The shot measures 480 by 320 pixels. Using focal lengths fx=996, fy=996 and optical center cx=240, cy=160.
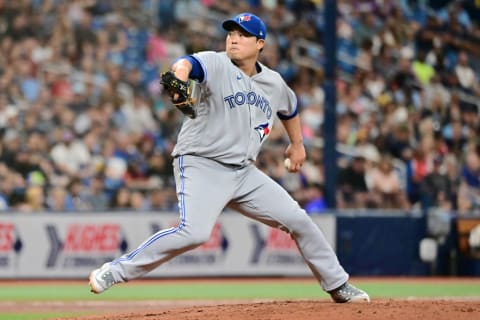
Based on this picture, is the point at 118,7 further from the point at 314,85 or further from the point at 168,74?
the point at 168,74

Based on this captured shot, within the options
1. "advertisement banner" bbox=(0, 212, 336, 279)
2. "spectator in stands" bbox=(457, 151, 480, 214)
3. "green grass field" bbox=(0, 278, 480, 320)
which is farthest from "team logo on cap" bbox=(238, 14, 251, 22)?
"spectator in stands" bbox=(457, 151, 480, 214)

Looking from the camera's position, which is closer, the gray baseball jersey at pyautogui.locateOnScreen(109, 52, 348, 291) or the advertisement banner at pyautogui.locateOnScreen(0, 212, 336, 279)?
the gray baseball jersey at pyautogui.locateOnScreen(109, 52, 348, 291)

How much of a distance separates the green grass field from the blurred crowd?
1436mm

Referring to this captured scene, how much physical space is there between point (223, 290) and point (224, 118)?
5.36 m

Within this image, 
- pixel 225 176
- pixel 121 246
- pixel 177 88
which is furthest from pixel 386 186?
pixel 177 88

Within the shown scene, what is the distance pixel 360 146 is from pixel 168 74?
974 cm

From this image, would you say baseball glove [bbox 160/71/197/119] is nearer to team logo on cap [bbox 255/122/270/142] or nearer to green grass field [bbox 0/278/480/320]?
team logo on cap [bbox 255/122/270/142]

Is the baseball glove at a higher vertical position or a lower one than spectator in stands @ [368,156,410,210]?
higher

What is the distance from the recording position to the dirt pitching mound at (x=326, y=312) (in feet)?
20.6

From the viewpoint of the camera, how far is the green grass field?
10547mm

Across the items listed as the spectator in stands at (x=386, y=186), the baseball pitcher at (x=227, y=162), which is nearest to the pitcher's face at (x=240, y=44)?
the baseball pitcher at (x=227, y=162)

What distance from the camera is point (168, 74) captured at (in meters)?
5.93

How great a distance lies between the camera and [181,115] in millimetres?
14875

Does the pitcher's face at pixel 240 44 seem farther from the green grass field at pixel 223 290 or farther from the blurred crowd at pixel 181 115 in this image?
the blurred crowd at pixel 181 115
